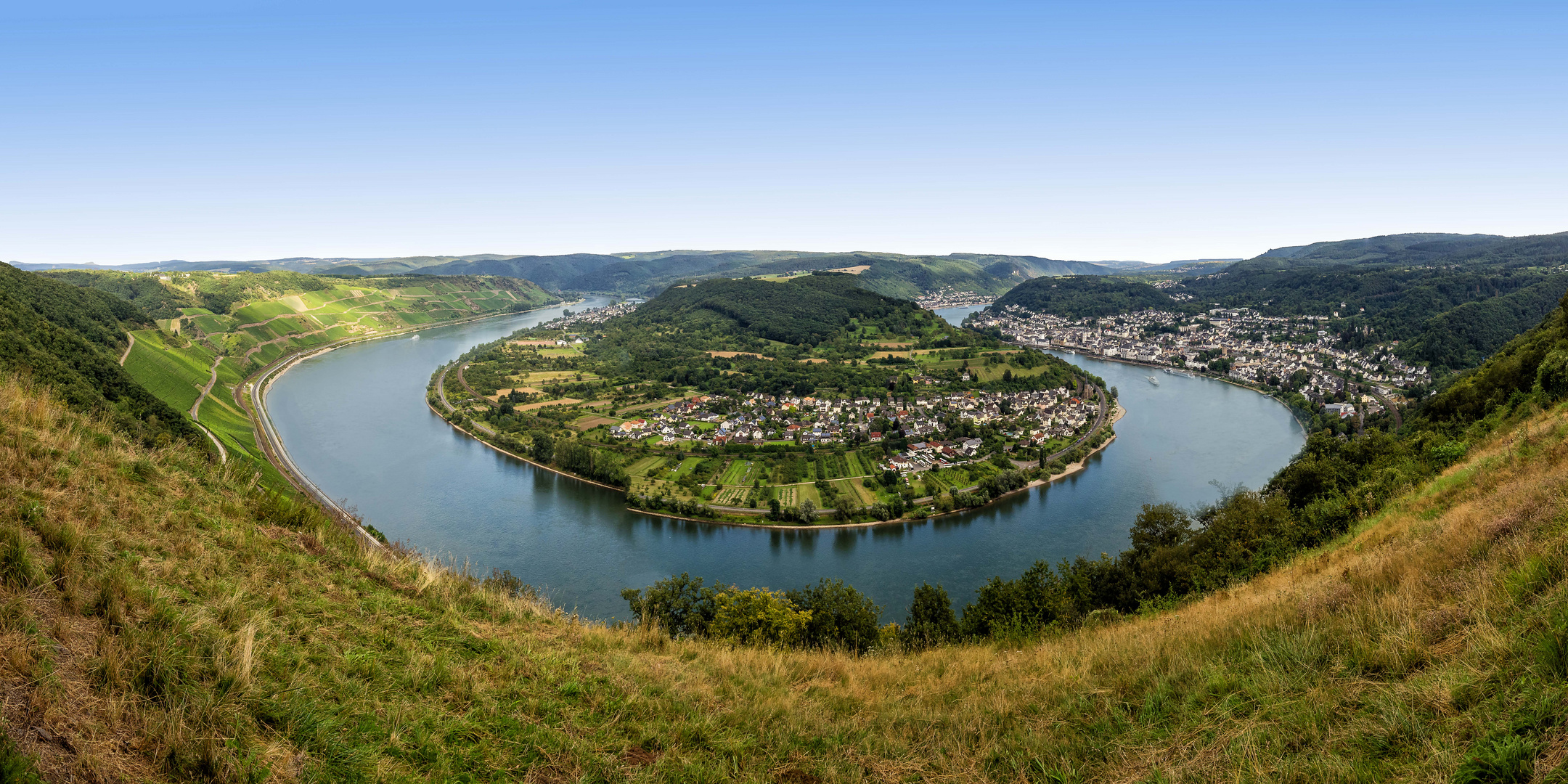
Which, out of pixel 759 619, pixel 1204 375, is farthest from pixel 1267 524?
pixel 1204 375

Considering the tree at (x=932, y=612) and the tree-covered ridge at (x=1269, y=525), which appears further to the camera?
the tree at (x=932, y=612)

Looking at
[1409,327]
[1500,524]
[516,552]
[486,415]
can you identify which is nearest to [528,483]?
[516,552]

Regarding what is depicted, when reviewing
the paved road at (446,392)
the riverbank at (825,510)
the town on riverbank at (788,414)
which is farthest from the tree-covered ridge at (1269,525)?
the paved road at (446,392)

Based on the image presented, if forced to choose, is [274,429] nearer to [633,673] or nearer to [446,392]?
[446,392]

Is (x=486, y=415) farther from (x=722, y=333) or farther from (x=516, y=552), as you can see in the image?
(x=722, y=333)

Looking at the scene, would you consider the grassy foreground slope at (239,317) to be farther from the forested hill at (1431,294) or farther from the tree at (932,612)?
the forested hill at (1431,294)

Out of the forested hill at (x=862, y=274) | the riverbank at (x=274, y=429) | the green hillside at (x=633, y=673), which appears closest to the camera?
the green hillside at (x=633, y=673)

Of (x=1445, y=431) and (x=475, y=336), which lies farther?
(x=475, y=336)
